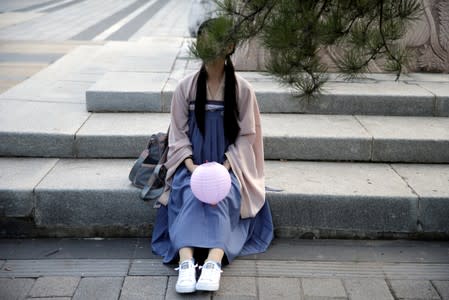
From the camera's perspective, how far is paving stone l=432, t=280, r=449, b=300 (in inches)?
130

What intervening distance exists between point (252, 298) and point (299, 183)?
3.65ft

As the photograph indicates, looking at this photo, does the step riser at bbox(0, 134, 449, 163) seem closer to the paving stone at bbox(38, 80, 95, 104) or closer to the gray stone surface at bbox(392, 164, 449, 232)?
the gray stone surface at bbox(392, 164, 449, 232)

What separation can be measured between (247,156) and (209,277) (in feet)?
2.90

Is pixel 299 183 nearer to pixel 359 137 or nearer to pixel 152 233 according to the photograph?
pixel 359 137

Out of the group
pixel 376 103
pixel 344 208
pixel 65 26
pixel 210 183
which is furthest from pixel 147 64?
pixel 65 26

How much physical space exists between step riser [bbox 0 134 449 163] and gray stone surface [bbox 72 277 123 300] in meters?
1.37

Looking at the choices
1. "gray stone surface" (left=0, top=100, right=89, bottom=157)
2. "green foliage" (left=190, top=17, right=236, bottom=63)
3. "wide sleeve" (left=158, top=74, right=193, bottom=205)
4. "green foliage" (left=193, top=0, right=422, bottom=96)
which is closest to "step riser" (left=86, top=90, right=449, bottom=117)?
"gray stone surface" (left=0, top=100, right=89, bottom=157)

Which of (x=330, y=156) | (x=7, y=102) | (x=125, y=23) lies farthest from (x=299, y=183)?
(x=125, y=23)

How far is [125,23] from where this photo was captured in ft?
44.2

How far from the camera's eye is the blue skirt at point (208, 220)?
346cm

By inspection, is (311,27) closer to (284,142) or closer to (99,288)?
(99,288)

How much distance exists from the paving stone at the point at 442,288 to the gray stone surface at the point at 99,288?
185cm

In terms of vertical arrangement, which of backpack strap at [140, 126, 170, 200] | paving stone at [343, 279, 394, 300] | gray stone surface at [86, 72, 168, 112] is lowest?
paving stone at [343, 279, 394, 300]

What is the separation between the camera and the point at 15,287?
3.36 m
